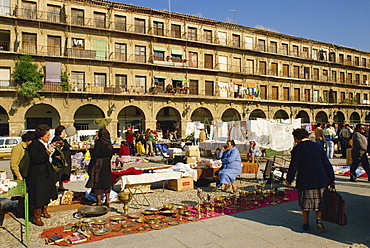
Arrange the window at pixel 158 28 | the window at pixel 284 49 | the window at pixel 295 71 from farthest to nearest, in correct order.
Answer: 1. the window at pixel 295 71
2. the window at pixel 284 49
3. the window at pixel 158 28

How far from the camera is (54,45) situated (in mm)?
26688

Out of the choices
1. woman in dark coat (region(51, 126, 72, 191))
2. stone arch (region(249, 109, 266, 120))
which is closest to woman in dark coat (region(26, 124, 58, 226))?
woman in dark coat (region(51, 126, 72, 191))

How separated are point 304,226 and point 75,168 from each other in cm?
1005

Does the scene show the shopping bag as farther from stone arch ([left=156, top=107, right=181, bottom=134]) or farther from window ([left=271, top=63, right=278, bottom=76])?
window ([left=271, top=63, right=278, bottom=76])

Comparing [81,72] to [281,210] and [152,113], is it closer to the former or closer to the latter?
[152,113]

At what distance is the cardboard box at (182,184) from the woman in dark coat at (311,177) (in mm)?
4247

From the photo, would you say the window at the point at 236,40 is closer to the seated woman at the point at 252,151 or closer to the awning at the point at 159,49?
the awning at the point at 159,49

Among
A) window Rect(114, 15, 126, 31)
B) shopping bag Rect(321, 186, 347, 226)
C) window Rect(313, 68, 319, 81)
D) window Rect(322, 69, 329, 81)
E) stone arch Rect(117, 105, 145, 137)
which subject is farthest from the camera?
window Rect(322, 69, 329, 81)

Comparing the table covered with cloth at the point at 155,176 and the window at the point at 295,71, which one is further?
the window at the point at 295,71

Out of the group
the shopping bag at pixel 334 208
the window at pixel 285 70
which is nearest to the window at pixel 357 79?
the window at pixel 285 70

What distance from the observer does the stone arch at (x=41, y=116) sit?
91.6 feet

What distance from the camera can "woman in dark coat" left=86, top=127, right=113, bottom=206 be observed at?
281 inches

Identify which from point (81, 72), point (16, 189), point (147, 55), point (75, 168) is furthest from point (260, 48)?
point (16, 189)

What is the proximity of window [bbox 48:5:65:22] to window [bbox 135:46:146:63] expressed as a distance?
7323 millimetres
